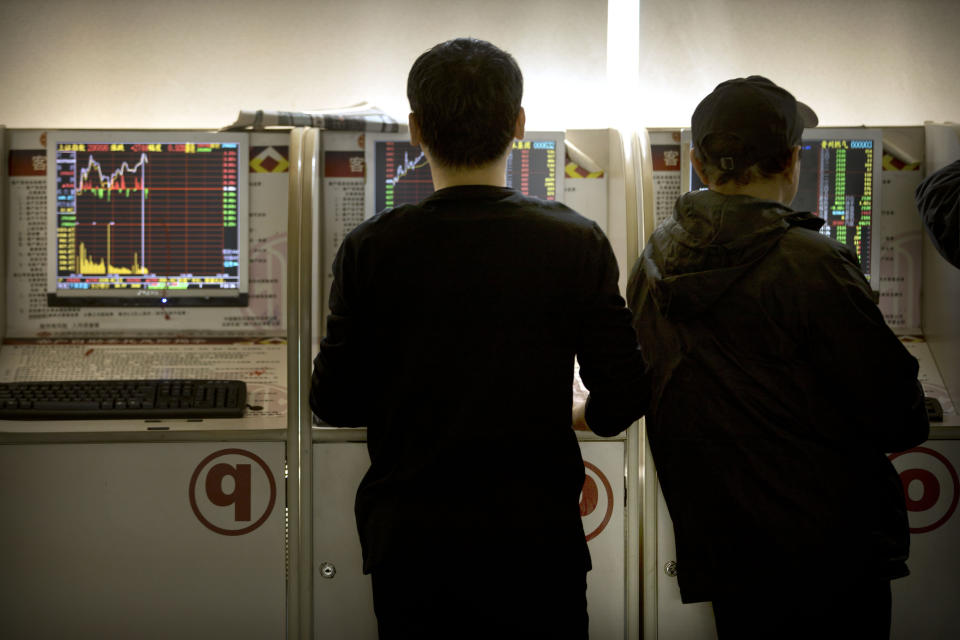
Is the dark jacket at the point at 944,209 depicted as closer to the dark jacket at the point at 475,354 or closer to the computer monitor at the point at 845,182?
the computer monitor at the point at 845,182

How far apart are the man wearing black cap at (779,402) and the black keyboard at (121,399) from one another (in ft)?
3.74

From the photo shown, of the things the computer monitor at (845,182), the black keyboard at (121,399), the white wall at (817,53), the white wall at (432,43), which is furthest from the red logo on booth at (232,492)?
the white wall at (817,53)

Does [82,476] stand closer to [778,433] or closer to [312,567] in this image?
[312,567]

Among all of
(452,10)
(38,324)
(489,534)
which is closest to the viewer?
(489,534)

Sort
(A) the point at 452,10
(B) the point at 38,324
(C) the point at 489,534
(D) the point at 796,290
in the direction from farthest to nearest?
(A) the point at 452,10 → (B) the point at 38,324 → (D) the point at 796,290 → (C) the point at 489,534

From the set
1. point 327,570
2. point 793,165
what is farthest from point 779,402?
point 327,570

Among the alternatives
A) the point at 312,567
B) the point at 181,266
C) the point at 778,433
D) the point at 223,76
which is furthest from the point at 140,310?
the point at 778,433

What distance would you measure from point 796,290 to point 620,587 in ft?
3.57

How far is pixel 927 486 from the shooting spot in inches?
75.5

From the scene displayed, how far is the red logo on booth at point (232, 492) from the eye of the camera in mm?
1870

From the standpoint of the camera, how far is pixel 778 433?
1.19 metres

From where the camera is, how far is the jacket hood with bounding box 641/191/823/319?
1.19m

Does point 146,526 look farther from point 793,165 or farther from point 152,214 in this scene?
point 793,165

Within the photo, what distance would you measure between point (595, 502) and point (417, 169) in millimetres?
1048
